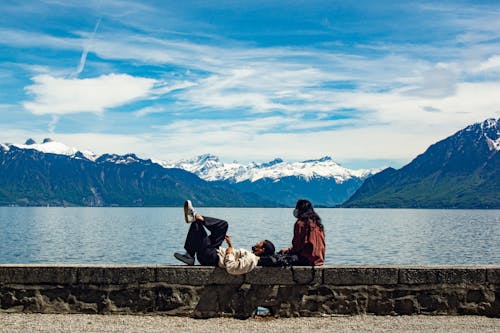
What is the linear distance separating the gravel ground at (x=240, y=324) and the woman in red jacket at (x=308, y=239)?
1.28m

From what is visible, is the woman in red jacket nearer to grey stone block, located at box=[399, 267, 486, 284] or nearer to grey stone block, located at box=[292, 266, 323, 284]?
grey stone block, located at box=[292, 266, 323, 284]

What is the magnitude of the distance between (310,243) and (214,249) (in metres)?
2.05

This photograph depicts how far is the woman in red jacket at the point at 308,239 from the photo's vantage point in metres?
12.8

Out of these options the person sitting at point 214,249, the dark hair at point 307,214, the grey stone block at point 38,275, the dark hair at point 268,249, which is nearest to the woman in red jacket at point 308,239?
the dark hair at point 307,214

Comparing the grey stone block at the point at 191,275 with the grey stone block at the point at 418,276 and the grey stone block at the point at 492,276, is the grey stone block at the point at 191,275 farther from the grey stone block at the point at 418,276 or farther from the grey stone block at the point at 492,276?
the grey stone block at the point at 492,276

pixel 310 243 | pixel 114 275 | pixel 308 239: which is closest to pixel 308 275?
pixel 310 243

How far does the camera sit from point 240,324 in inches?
465

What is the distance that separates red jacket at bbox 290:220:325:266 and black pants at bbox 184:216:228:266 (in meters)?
1.60

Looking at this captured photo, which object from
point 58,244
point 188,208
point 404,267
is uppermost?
point 188,208

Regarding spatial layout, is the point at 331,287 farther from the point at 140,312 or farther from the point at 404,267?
the point at 140,312

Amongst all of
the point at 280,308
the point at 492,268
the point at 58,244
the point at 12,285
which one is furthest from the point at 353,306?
the point at 58,244

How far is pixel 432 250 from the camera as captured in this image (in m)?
77.6

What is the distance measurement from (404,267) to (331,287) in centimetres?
157

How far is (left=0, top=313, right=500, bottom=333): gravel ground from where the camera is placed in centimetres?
1127
